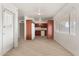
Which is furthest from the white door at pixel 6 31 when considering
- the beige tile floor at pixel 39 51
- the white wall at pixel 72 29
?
the white wall at pixel 72 29

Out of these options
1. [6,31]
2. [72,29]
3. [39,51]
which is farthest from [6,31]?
[72,29]

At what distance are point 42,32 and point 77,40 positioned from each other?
664 inches

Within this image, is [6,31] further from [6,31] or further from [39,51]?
[39,51]

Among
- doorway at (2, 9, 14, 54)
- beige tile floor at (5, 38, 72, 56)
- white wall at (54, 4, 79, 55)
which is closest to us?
white wall at (54, 4, 79, 55)

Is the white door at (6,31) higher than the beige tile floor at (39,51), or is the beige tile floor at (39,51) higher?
the white door at (6,31)

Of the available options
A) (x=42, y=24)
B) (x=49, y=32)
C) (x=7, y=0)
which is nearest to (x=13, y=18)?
(x=7, y=0)

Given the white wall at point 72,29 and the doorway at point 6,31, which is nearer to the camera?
the white wall at point 72,29

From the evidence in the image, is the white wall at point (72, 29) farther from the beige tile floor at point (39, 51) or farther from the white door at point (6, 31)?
the white door at point (6, 31)

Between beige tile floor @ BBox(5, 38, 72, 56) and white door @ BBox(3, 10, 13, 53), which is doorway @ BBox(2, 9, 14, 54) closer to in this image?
white door @ BBox(3, 10, 13, 53)

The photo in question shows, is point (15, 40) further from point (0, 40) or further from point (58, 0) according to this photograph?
point (58, 0)

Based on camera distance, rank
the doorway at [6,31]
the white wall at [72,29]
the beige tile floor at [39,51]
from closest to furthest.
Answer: the white wall at [72,29]
the doorway at [6,31]
the beige tile floor at [39,51]

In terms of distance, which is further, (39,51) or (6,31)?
(39,51)

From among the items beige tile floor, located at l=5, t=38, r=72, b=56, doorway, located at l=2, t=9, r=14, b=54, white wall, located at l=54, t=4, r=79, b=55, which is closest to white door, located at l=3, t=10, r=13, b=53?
doorway, located at l=2, t=9, r=14, b=54

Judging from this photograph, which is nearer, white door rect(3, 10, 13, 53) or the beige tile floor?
white door rect(3, 10, 13, 53)
